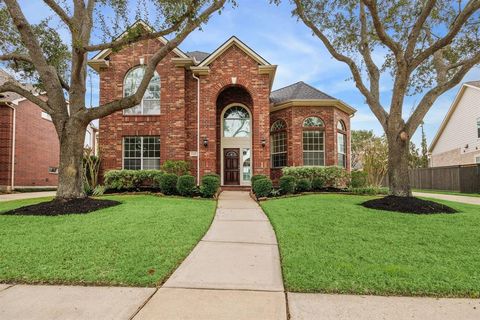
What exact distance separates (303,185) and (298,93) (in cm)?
643

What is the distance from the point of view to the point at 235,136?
16.9 meters

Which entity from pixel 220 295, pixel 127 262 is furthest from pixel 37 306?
pixel 220 295

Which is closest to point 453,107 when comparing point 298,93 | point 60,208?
point 298,93

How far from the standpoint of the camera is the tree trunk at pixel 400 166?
9.09 m

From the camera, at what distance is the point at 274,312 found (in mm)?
2717

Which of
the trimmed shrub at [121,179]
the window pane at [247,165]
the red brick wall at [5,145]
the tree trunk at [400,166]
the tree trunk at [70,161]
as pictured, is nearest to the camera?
the tree trunk at [70,161]

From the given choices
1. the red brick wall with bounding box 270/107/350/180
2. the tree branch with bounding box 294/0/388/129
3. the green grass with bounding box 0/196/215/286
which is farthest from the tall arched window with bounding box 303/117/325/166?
the green grass with bounding box 0/196/215/286

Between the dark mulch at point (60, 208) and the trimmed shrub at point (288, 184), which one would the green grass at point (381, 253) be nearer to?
the dark mulch at point (60, 208)

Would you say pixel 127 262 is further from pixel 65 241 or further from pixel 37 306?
pixel 65 241

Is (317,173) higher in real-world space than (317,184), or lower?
higher

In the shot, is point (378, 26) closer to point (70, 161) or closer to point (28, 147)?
point (70, 161)

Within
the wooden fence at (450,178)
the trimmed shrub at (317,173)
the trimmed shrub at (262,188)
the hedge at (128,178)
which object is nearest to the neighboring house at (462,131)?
the wooden fence at (450,178)

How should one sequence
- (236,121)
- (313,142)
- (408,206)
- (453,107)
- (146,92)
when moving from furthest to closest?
(453,107), (236,121), (313,142), (146,92), (408,206)

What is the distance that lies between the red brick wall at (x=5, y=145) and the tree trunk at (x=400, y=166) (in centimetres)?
2001
